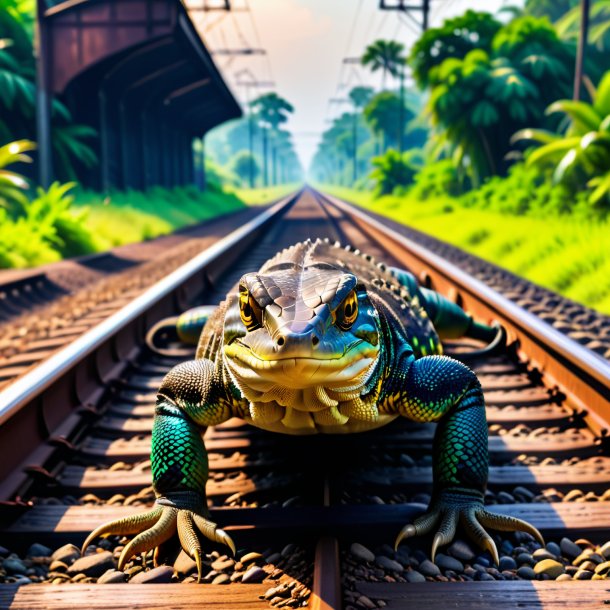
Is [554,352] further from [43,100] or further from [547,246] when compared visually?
[43,100]

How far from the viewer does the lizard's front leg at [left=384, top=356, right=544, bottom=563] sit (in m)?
2.58

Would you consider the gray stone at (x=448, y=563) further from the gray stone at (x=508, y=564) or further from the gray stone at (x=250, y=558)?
the gray stone at (x=250, y=558)

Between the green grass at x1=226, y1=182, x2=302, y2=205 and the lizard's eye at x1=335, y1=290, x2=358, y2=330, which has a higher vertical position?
the green grass at x1=226, y1=182, x2=302, y2=205

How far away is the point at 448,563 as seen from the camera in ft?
8.13

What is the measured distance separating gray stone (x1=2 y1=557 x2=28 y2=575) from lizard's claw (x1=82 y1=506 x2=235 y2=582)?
0.68 ft

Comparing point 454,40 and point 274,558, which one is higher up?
point 454,40

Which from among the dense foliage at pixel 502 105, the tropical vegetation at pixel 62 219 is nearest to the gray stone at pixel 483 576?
the tropical vegetation at pixel 62 219

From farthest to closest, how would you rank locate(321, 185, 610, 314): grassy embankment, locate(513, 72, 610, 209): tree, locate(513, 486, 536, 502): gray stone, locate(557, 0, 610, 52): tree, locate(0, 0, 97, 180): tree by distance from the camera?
locate(557, 0, 610, 52): tree, locate(0, 0, 97, 180): tree, locate(513, 72, 610, 209): tree, locate(321, 185, 610, 314): grassy embankment, locate(513, 486, 536, 502): gray stone

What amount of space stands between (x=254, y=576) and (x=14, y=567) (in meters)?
0.85

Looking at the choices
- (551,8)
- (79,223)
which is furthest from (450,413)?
(551,8)

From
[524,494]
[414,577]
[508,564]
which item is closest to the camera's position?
[414,577]

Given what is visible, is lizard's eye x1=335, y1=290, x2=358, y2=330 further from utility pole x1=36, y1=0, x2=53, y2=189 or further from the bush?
the bush

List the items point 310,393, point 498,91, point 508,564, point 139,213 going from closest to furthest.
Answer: point 310,393 → point 508,564 → point 139,213 → point 498,91

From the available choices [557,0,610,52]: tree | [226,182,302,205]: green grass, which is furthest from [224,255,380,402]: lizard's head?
[226,182,302,205]: green grass
